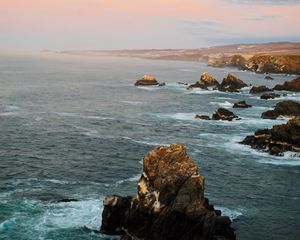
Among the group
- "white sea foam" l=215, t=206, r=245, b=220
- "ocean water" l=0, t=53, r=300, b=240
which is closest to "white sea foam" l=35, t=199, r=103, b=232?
"ocean water" l=0, t=53, r=300, b=240

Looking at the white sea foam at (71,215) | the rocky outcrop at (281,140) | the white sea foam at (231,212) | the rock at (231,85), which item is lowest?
the white sea foam at (231,212)

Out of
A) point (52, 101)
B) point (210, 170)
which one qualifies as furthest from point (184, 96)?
point (210, 170)

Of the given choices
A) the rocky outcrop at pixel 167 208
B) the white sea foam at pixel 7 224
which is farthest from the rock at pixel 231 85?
the white sea foam at pixel 7 224

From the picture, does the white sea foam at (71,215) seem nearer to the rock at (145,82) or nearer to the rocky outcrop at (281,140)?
the rocky outcrop at (281,140)

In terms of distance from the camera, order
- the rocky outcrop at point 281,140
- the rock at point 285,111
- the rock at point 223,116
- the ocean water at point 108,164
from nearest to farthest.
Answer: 1. the ocean water at point 108,164
2. the rocky outcrop at point 281,140
3. the rock at point 223,116
4. the rock at point 285,111

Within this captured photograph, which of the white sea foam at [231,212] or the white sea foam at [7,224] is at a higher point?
the white sea foam at [7,224]

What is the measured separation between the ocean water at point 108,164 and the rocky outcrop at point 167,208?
2647 mm

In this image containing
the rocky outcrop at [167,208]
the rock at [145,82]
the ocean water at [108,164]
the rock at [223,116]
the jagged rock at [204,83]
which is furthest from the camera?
the rock at [145,82]

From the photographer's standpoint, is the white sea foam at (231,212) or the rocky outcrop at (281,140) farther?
the rocky outcrop at (281,140)

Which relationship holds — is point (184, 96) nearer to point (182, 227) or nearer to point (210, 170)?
point (210, 170)

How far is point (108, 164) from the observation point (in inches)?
2589

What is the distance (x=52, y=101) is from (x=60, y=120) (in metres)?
29.4

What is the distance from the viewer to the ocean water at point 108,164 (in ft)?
153

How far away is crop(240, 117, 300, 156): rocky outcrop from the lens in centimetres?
7375
